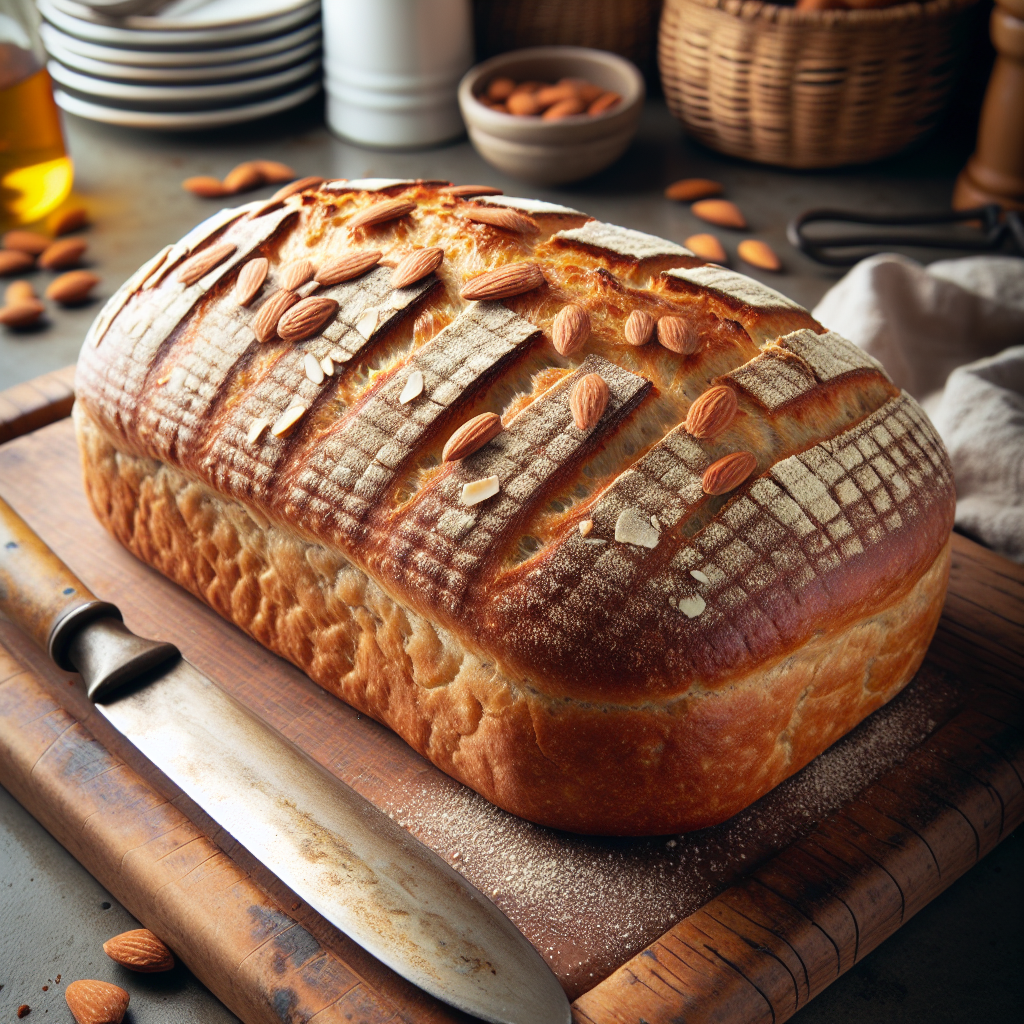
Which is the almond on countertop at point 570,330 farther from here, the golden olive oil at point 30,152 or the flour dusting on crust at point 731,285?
the golden olive oil at point 30,152

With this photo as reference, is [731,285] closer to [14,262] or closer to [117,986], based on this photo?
[117,986]

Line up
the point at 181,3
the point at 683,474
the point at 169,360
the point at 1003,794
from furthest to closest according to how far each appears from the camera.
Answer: the point at 181,3
the point at 169,360
the point at 1003,794
the point at 683,474

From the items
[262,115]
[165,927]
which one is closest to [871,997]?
[165,927]

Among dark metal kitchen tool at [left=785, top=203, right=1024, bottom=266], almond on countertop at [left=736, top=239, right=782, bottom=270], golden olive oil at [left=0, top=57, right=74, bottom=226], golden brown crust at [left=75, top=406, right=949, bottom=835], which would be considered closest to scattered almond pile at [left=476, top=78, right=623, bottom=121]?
almond on countertop at [left=736, top=239, right=782, bottom=270]

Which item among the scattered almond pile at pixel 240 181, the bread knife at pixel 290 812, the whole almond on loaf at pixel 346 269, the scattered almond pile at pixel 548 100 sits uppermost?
the whole almond on loaf at pixel 346 269

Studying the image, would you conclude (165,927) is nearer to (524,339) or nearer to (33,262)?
(524,339)

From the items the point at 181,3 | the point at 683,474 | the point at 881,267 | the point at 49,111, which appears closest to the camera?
the point at 683,474

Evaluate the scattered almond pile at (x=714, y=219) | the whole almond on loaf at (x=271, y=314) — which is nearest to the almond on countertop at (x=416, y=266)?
the whole almond on loaf at (x=271, y=314)

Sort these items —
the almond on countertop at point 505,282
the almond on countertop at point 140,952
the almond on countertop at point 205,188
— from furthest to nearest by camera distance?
the almond on countertop at point 205,188, the almond on countertop at point 505,282, the almond on countertop at point 140,952
